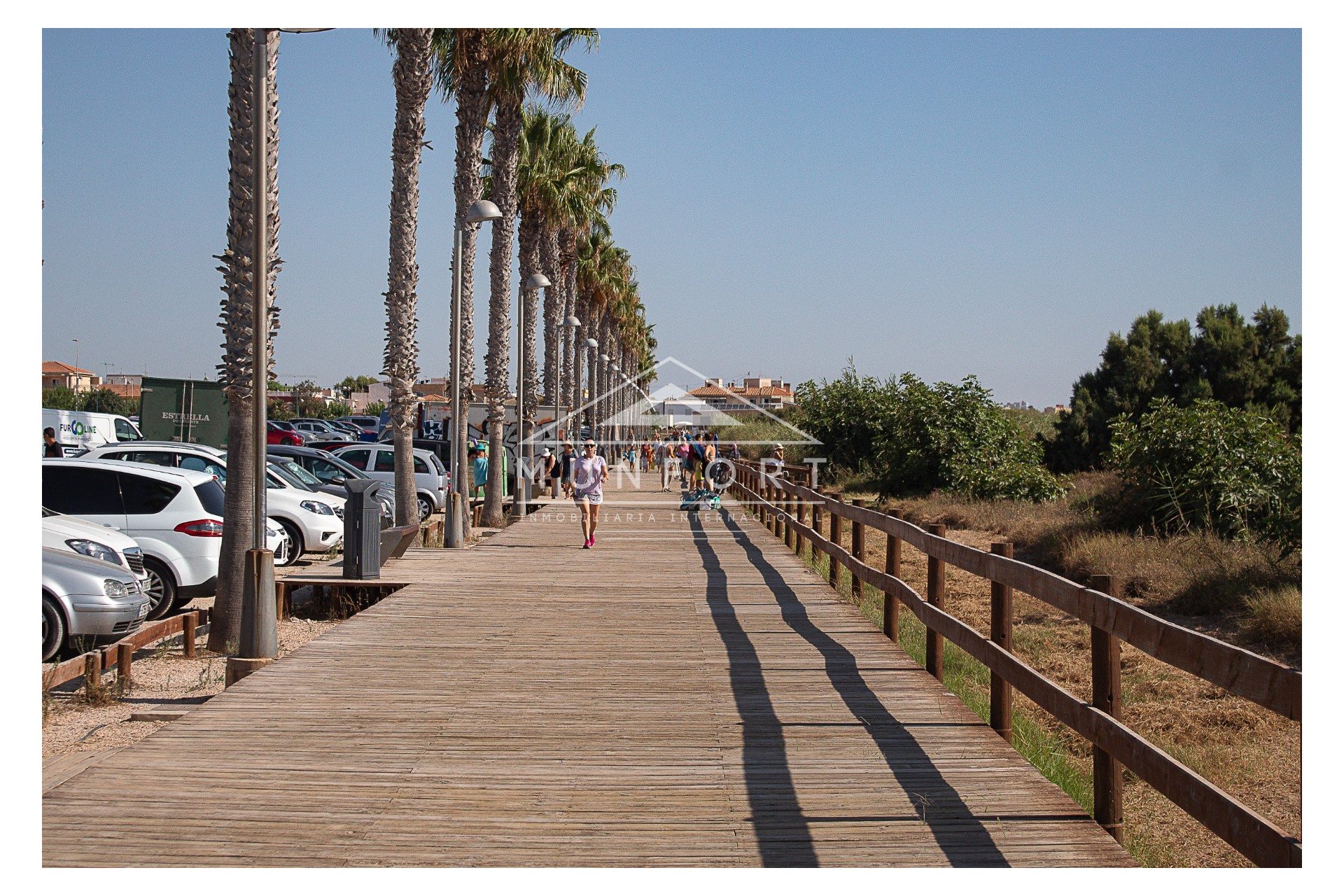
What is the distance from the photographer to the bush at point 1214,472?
1986 cm

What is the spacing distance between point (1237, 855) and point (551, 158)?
30.6 m

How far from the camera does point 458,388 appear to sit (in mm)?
20172

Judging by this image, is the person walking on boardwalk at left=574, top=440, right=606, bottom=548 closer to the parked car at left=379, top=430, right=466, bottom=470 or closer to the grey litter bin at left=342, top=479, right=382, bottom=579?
the grey litter bin at left=342, top=479, right=382, bottom=579

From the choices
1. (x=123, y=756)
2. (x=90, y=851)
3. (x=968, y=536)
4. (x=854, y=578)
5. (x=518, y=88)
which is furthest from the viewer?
(x=968, y=536)

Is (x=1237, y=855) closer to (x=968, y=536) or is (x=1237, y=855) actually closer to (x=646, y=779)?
(x=646, y=779)

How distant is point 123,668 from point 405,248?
11109 millimetres

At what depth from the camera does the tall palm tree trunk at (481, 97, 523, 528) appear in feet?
81.7

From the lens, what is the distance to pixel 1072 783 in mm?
6270

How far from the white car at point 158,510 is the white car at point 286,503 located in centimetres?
392

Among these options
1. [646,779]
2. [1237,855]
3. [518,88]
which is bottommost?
[1237,855]

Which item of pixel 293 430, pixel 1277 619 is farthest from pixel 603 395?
pixel 1277 619

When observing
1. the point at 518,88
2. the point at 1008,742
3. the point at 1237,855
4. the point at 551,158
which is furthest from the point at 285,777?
the point at 551,158

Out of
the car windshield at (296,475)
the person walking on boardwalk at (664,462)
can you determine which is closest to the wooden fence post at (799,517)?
the car windshield at (296,475)

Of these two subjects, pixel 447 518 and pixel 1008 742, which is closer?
pixel 1008 742
